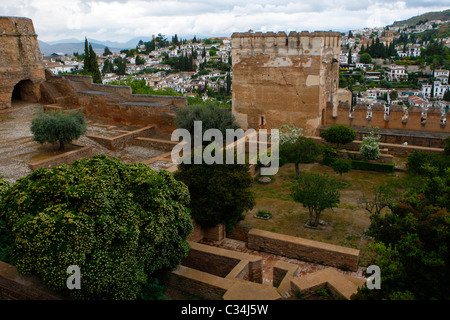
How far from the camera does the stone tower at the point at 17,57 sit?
16.8m

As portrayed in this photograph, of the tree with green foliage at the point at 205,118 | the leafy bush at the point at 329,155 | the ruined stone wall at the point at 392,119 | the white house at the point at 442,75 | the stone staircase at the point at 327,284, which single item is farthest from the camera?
the white house at the point at 442,75

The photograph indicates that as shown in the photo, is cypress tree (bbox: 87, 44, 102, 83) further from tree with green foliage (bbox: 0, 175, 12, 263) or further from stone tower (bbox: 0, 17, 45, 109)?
tree with green foliage (bbox: 0, 175, 12, 263)

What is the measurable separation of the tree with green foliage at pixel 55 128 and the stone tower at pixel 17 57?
600 cm

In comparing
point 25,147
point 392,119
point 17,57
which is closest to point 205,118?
point 25,147

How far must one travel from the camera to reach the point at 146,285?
6.44 m

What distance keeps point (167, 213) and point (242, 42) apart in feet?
32.8

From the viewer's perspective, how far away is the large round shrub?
532 centimetres

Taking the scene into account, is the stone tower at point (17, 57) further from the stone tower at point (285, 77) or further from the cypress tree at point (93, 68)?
the stone tower at point (285, 77)

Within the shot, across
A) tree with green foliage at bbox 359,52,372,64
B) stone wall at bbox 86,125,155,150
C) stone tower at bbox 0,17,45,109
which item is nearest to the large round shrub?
stone wall at bbox 86,125,155,150

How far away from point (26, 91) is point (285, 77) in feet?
41.4

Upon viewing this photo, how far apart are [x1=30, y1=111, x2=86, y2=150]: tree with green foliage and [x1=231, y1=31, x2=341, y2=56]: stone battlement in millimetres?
6527

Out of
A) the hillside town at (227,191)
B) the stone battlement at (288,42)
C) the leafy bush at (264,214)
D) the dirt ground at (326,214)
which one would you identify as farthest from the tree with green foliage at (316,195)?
the stone battlement at (288,42)

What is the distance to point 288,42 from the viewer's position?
1392 centimetres

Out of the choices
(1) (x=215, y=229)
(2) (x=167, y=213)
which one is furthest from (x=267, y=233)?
(2) (x=167, y=213)
